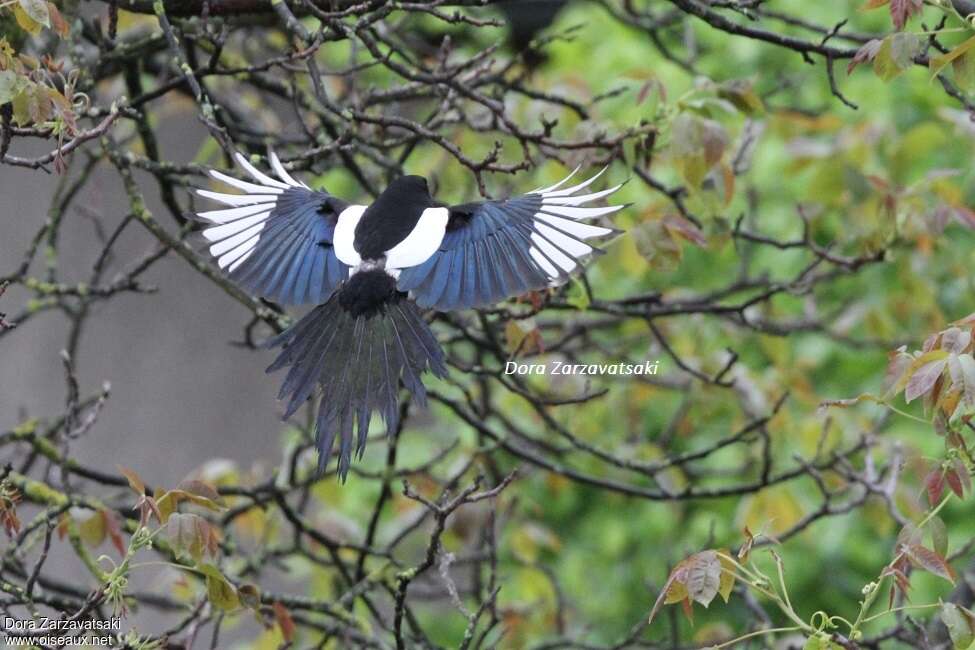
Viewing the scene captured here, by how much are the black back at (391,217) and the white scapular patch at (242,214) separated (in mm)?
129

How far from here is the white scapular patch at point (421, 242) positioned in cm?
171

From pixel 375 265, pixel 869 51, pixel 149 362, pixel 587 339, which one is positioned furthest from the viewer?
pixel 149 362

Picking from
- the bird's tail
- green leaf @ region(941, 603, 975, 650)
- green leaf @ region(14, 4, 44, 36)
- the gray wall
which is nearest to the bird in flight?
the bird's tail

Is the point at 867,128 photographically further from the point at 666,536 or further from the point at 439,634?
the point at 439,634

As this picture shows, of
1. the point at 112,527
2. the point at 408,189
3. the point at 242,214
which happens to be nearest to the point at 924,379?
the point at 408,189

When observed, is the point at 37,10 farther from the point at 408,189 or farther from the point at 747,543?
the point at 747,543

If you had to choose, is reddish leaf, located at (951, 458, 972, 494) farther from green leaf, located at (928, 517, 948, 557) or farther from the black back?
the black back

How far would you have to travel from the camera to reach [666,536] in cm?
358

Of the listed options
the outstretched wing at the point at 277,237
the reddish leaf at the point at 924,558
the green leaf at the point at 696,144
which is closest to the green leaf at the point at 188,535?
the outstretched wing at the point at 277,237

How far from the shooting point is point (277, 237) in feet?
5.80

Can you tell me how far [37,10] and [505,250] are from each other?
61cm

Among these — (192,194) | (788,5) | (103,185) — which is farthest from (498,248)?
(103,185)

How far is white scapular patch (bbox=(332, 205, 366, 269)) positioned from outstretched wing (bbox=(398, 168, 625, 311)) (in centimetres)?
8

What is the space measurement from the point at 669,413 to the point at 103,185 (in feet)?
6.87
